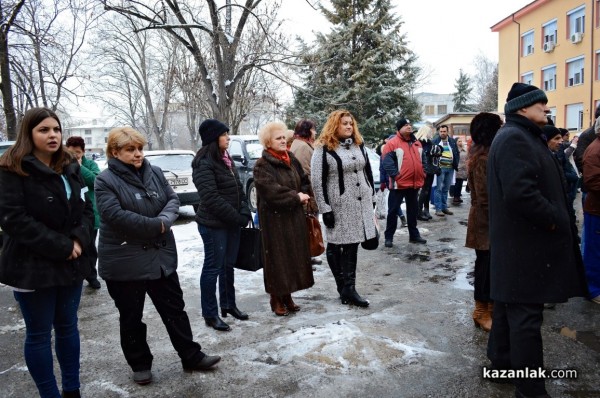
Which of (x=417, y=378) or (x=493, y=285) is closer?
(x=493, y=285)

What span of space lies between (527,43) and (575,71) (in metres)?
6.04

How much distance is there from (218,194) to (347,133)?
1.48m

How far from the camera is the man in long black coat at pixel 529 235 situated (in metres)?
2.92

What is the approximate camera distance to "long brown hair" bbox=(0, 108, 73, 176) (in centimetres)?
289

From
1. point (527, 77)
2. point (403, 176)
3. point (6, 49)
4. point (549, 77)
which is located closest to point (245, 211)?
point (403, 176)

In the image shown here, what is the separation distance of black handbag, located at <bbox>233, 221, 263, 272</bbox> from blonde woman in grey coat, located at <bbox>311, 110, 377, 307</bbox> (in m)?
0.73

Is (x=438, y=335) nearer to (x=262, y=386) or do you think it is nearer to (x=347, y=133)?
(x=262, y=386)

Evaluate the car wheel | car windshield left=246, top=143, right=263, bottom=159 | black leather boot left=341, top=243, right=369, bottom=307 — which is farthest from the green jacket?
car windshield left=246, top=143, right=263, bottom=159

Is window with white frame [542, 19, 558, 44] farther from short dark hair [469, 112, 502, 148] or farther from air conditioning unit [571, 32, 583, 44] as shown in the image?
short dark hair [469, 112, 502, 148]

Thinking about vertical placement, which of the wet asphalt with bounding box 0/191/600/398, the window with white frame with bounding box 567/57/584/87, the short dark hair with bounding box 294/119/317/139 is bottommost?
the wet asphalt with bounding box 0/191/600/398

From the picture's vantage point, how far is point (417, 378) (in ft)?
11.2

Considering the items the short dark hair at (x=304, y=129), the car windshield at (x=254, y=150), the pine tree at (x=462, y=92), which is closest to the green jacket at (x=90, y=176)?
the short dark hair at (x=304, y=129)

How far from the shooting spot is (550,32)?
32.9 m

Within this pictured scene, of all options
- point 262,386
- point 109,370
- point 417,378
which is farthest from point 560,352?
point 109,370
